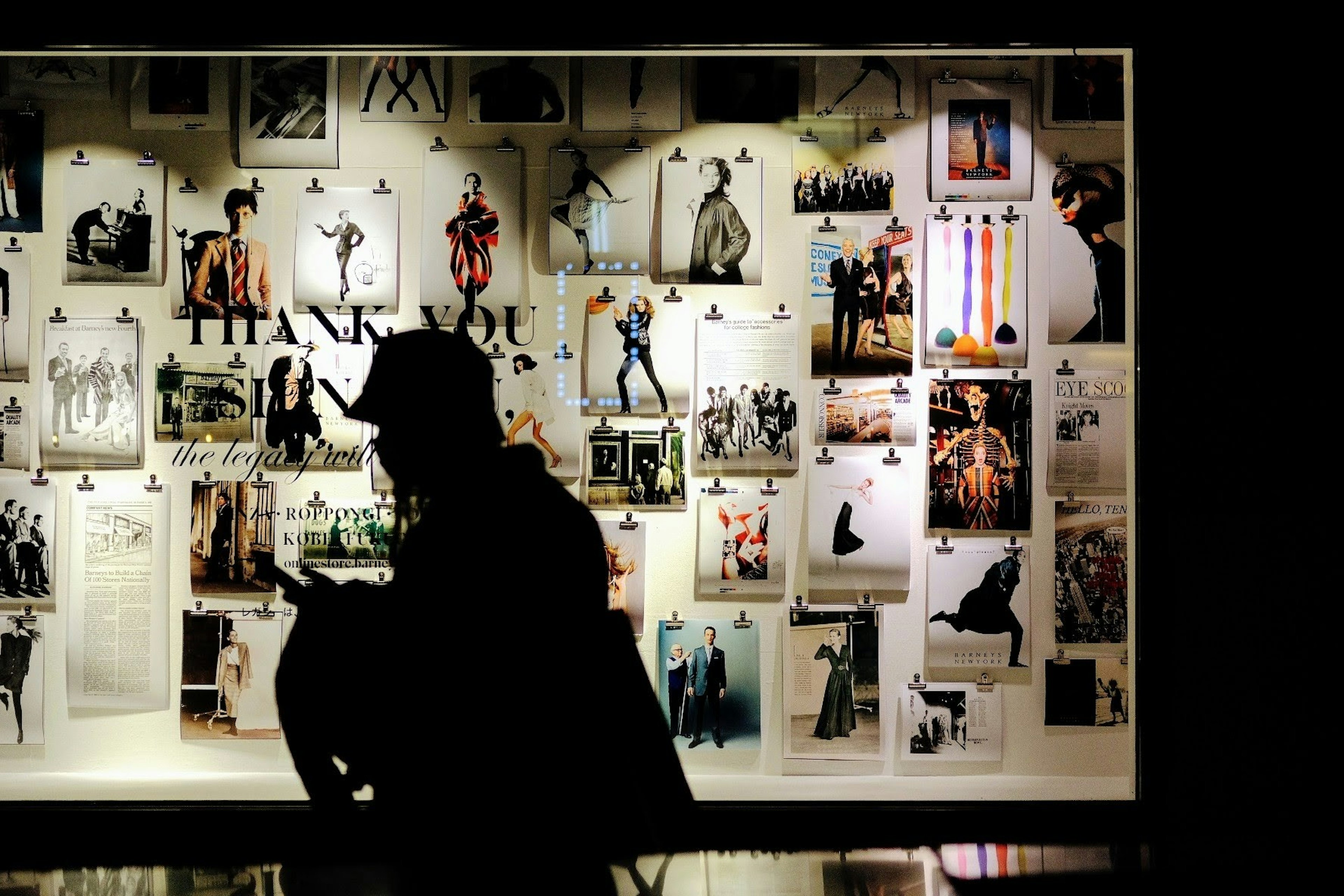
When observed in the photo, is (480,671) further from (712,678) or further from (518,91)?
(518,91)

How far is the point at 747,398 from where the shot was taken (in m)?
2.88

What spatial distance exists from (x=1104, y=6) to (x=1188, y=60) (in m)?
0.23

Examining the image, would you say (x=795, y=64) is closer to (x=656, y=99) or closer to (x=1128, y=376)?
(x=656, y=99)

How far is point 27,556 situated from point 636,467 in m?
1.77

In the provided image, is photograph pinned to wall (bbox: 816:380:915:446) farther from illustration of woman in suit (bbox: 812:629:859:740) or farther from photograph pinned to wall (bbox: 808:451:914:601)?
illustration of woman in suit (bbox: 812:629:859:740)

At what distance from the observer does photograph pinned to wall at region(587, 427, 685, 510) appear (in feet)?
9.48

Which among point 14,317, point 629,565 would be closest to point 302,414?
point 14,317

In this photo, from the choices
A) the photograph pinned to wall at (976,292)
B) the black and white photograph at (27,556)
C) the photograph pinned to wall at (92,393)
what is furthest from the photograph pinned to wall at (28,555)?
the photograph pinned to wall at (976,292)

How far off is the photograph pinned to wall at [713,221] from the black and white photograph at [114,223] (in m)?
1.47

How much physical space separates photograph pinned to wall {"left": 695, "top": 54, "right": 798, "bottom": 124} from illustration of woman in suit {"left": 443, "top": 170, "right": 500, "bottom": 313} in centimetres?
66

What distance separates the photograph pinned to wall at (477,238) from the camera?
289 cm

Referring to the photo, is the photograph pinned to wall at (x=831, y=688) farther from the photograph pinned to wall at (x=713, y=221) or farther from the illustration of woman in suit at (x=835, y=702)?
the photograph pinned to wall at (x=713, y=221)

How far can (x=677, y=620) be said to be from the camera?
9.50 feet

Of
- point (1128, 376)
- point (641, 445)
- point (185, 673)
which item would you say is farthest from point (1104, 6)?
point (185, 673)
